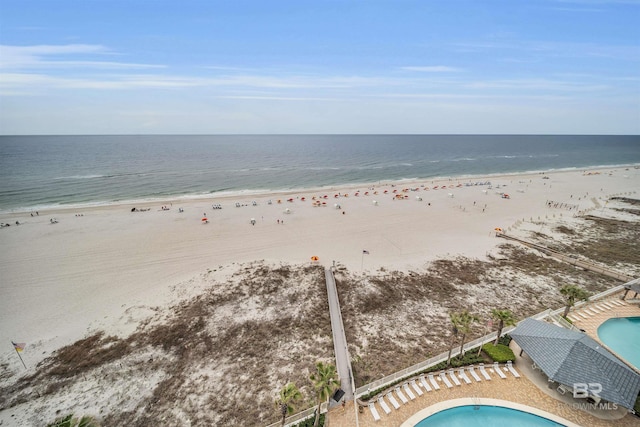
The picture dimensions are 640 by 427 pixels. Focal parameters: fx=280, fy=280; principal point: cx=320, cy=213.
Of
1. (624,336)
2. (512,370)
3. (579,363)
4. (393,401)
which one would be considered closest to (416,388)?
(393,401)

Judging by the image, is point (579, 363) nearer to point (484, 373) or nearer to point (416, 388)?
point (484, 373)

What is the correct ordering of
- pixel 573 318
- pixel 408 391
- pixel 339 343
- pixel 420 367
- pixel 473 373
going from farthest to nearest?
pixel 573 318 → pixel 339 343 → pixel 420 367 → pixel 473 373 → pixel 408 391

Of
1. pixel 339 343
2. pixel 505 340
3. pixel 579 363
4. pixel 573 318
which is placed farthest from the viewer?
pixel 573 318

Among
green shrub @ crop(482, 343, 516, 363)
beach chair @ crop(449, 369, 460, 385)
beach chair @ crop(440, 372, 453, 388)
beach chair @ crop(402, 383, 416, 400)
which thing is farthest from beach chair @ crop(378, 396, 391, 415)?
green shrub @ crop(482, 343, 516, 363)

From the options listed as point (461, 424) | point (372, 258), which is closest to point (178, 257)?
point (372, 258)

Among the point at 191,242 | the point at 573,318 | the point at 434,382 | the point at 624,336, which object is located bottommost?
the point at 434,382

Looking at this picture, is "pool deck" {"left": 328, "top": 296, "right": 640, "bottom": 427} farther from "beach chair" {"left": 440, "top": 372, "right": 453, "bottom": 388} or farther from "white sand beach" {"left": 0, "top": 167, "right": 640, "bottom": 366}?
"white sand beach" {"left": 0, "top": 167, "right": 640, "bottom": 366}

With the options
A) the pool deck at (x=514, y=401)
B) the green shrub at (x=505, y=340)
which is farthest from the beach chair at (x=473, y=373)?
the green shrub at (x=505, y=340)

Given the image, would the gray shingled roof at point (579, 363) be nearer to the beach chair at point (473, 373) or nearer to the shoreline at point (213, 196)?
the beach chair at point (473, 373)
